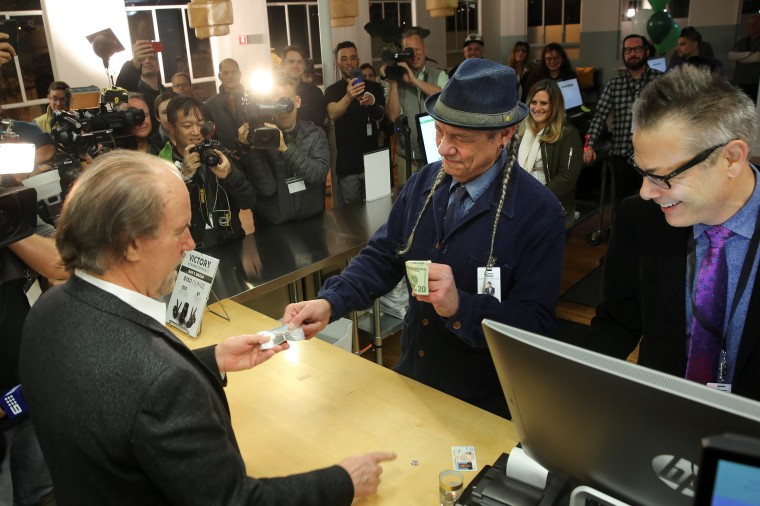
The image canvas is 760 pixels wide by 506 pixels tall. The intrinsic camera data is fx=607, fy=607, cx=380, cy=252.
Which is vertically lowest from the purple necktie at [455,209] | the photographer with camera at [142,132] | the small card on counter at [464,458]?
the small card on counter at [464,458]

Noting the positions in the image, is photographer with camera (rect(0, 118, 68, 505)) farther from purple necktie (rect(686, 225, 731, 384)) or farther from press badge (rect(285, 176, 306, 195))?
purple necktie (rect(686, 225, 731, 384))

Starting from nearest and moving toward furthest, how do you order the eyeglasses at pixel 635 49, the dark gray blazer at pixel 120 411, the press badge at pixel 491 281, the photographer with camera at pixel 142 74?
1. the dark gray blazer at pixel 120 411
2. the press badge at pixel 491 281
3. the eyeglasses at pixel 635 49
4. the photographer with camera at pixel 142 74

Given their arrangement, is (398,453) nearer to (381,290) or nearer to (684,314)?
(381,290)

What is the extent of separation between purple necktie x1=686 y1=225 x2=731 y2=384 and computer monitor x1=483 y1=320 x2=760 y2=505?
1.67ft

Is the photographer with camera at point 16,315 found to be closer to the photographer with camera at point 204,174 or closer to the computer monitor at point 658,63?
the photographer with camera at point 204,174

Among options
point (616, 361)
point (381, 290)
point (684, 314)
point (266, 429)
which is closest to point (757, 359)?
point (684, 314)

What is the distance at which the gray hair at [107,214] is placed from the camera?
1.03 meters

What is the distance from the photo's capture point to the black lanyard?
127 centimetres

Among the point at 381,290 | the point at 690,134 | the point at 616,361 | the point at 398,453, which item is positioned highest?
the point at 690,134

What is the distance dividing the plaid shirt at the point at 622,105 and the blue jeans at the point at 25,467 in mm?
4641

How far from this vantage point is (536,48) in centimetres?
1226

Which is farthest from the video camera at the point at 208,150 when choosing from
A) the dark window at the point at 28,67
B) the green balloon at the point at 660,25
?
the green balloon at the point at 660,25

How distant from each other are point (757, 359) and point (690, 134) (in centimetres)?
49

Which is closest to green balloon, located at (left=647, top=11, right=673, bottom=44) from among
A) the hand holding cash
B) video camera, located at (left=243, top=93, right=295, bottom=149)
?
video camera, located at (left=243, top=93, right=295, bottom=149)
